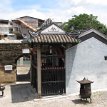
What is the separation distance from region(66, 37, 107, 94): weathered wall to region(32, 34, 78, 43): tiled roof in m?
0.85

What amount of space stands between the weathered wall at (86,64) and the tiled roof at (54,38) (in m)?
0.85

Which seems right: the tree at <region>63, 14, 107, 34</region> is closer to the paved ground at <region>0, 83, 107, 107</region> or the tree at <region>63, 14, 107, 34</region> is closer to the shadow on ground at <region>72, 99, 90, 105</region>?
the paved ground at <region>0, 83, 107, 107</region>

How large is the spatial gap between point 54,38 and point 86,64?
2745mm

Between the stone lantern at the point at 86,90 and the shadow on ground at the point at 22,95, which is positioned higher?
the stone lantern at the point at 86,90

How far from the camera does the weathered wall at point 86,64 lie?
56.0ft

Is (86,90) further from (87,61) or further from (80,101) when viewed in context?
(87,61)

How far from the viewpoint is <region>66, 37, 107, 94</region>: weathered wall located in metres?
17.1

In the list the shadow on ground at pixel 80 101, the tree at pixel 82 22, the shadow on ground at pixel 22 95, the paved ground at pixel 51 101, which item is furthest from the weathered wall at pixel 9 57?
the tree at pixel 82 22

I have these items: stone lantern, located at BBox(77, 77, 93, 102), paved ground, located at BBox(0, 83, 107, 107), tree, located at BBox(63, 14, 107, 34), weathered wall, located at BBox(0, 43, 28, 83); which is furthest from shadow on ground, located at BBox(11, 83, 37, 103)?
tree, located at BBox(63, 14, 107, 34)

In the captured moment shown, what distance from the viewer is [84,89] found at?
15.1 m

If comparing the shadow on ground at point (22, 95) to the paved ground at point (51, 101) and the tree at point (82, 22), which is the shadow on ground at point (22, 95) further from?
the tree at point (82, 22)

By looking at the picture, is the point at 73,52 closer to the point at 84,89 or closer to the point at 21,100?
the point at 84,89

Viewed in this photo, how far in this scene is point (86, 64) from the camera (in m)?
17.3

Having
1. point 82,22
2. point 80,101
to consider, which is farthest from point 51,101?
point 82,22
